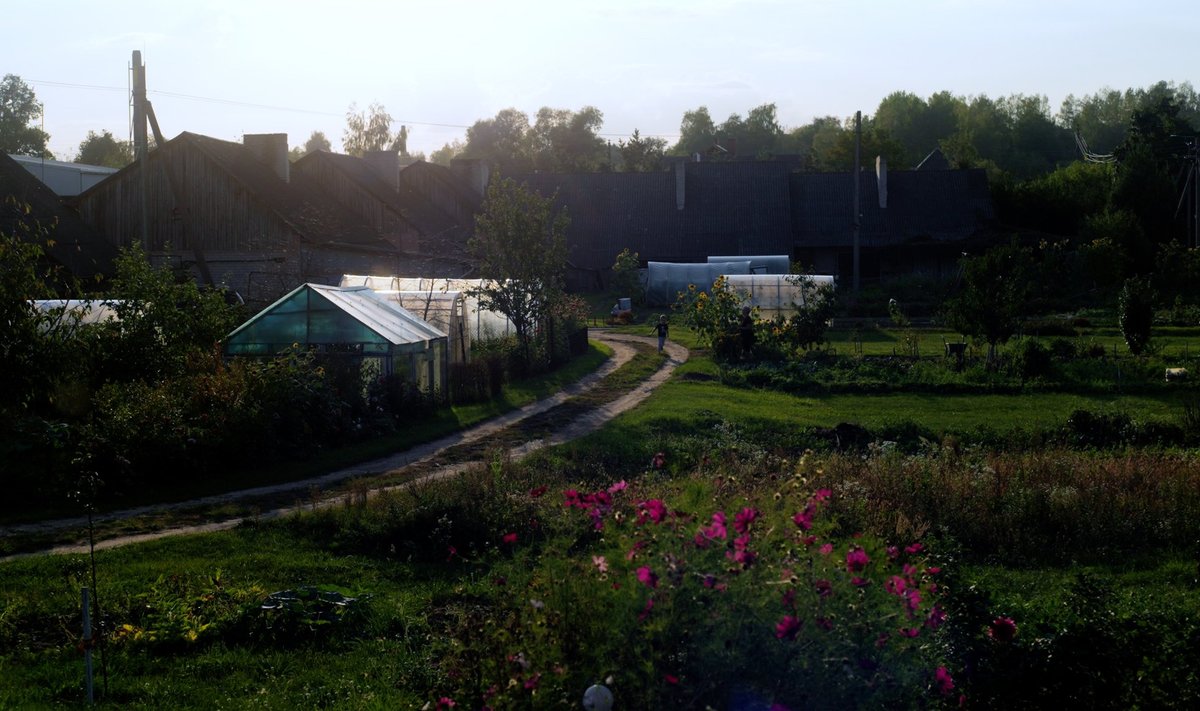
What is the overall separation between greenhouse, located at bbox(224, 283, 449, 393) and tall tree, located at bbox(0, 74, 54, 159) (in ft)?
287

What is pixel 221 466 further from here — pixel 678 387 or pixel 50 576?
pixel 678 387

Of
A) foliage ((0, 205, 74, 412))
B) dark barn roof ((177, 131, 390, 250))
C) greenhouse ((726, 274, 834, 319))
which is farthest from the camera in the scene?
greenhouse ((726, 274, 834, 319))

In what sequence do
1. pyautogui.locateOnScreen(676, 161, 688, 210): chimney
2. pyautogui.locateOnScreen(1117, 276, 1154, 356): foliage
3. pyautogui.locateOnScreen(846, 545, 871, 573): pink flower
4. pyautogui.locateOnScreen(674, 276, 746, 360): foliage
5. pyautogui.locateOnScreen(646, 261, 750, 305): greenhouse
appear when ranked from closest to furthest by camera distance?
pyautogui.locateOnScreen(846, 545, 871, 573): pink flower
pyautogui.locateOnScreen(1117, 276, 1154, 356): foliage
pyautogui.locateOnScreen(674, 276, 746, 360): foliage
pyautogui.locateOnScreen(646, 261, 750, 305): greenhouse
pyautogui.locateOnScreen(676, 161, 688, 210): chimney

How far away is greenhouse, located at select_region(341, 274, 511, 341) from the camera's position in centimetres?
2664

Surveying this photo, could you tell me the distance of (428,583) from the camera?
31.0 feet

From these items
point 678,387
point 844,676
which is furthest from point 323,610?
point 678,387

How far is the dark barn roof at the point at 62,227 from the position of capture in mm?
35094

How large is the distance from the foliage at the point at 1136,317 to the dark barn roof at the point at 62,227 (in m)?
→ 29.5

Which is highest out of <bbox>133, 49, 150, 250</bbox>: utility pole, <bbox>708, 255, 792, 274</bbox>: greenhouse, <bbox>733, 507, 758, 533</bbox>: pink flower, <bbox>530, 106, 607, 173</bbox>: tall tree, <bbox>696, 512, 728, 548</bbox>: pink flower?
<bbox>530, 106, 607, 173</bbox>: tall tree

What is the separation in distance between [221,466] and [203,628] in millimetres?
6980

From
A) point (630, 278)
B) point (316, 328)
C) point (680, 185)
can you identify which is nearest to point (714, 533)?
point (316, 328)

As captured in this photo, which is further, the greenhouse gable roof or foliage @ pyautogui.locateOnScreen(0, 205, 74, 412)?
the greenhouse gable roof

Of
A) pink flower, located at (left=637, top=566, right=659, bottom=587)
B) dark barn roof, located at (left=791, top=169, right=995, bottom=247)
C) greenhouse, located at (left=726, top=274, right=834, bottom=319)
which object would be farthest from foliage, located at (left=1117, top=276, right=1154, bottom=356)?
dark barn roof, located at (left=791, top=169, right=995, bottom=247)

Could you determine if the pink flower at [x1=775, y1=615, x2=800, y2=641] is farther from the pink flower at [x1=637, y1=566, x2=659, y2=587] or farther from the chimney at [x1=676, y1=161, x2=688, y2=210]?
the chimney at [x1=676, y1=161, x2=688, y2=210]
